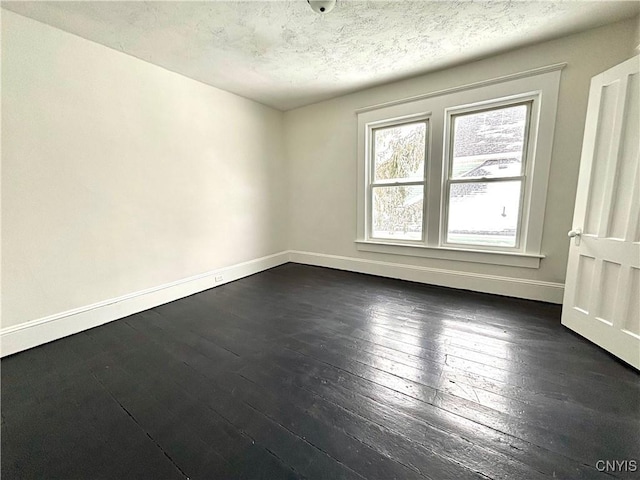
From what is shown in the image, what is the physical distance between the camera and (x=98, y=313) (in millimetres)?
2516

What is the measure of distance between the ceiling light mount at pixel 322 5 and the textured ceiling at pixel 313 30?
0.28 feet

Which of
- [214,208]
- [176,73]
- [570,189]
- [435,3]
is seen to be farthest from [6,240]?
[570,189]

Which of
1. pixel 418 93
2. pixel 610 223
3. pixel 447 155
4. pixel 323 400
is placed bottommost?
pixel 323 400

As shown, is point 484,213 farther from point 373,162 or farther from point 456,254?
point 373,162

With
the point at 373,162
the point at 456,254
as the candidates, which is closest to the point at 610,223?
the point at 456,254

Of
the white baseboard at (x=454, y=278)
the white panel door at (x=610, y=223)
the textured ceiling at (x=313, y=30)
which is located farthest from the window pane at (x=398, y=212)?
the white panel door at (x=610, y=223)

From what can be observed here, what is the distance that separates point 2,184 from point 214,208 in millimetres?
1839

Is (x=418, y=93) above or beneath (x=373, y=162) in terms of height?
above

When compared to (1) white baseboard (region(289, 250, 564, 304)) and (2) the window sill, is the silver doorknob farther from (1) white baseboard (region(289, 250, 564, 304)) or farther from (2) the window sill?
(1) white baseboard (region(289, 250, 564, 304))

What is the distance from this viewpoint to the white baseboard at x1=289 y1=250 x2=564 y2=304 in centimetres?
284

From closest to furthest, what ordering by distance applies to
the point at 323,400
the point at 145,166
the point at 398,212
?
the point at 323,400 → the point at 145,166 → the point at 398,212

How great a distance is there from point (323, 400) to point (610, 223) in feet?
7.96

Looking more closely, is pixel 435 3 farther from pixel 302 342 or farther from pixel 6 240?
pixel 6 240

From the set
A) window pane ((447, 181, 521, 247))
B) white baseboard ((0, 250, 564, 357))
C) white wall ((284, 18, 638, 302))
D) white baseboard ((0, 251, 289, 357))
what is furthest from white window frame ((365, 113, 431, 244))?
white baseboard ((0, 251, 289, 357))
